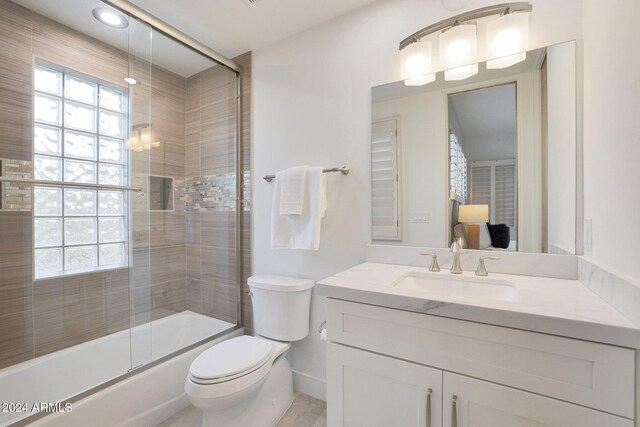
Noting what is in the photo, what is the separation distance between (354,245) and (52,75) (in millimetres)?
2156

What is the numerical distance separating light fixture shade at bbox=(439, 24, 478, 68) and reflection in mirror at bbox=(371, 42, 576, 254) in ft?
0.24

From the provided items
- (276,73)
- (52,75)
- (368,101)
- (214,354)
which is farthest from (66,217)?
(368,101)

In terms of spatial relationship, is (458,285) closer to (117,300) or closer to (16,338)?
(117,300)

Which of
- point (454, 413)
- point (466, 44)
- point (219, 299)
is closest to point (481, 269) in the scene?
point (454, 413)

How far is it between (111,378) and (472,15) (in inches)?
99.0

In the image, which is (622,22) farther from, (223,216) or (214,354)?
(223,216)

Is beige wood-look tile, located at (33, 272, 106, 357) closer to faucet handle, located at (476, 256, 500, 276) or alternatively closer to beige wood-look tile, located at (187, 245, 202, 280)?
beige wood-look tile, located at (187, 245, 202, 280)

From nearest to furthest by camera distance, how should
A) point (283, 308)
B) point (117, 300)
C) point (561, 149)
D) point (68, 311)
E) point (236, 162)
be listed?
point (561, 149)
point (283, 308)
point (68, 311)
point (117, 300)
point (236, 162)

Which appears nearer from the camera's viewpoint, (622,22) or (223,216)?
(622,22)

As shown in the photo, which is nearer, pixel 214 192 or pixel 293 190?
pixel 293 190

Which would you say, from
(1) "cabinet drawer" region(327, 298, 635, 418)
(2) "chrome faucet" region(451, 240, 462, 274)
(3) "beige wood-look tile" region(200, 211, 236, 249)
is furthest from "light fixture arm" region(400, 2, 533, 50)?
(3) "beige wood-look tile" region(200, 211, 236, 249)

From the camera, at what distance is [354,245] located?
5.15 ft

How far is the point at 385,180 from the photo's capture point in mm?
1493

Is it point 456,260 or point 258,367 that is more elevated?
point 456,260
